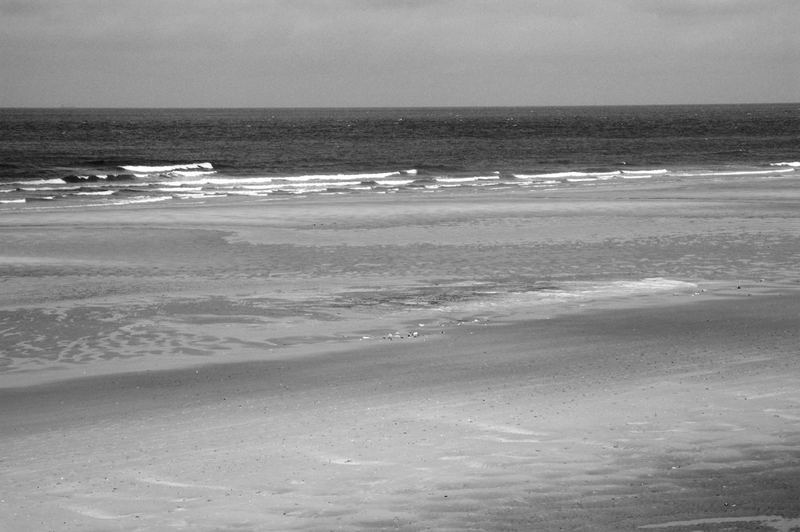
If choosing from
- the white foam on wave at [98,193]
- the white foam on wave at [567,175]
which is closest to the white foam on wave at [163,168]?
the white foam on wave at [98,193]

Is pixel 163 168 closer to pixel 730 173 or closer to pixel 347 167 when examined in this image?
pixel 347 167

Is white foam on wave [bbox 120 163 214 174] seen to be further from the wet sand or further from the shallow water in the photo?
the wet sand

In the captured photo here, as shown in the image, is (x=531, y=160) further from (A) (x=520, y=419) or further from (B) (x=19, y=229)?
(A) (x=520, y=419)

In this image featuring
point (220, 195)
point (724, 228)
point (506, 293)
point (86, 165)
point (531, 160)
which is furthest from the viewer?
point (531, 160)

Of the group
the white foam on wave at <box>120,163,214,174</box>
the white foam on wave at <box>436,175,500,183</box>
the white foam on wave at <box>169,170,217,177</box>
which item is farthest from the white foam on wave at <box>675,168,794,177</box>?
the white foam on wave at <box>120,163,214,174</box>

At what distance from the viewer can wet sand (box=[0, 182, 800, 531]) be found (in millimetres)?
6734

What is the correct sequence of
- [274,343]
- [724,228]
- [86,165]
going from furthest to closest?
[86,165] < [724,228] < [274,343]

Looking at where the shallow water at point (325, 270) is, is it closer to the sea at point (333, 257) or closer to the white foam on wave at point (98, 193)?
the sea at point (333, 257)

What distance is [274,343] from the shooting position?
1201 cm

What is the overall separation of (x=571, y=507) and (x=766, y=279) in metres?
10.7

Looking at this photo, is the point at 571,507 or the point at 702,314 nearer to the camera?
the point at 571,507

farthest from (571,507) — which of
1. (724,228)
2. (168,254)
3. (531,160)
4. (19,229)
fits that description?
(531,160)

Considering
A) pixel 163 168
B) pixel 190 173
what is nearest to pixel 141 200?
pixel 190 173

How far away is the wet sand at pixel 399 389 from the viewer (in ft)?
22.1
